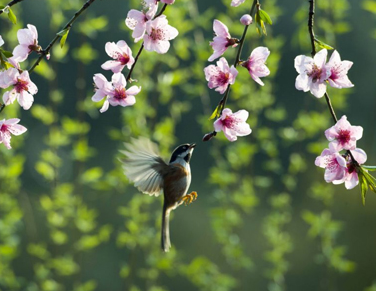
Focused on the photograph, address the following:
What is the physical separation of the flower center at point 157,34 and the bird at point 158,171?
365 millimetres

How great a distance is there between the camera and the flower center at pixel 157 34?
1.09 m

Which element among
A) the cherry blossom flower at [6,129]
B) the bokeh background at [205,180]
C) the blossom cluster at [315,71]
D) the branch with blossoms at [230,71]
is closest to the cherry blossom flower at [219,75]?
the branch with blossoms at [230,71]

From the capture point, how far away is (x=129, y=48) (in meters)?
→ 1.14

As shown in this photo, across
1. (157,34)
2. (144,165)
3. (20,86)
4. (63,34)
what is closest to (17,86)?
(20,86)

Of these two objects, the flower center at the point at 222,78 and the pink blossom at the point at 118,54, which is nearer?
the flower center at the point at 222,78

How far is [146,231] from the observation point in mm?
3004

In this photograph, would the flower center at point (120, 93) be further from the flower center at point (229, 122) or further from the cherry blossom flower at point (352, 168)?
the cherry blossom flower at point (352, 168)

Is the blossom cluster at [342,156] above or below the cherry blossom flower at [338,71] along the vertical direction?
below

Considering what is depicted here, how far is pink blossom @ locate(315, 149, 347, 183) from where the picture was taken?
1.00 m

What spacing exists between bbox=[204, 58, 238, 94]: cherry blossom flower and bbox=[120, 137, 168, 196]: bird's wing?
41cm

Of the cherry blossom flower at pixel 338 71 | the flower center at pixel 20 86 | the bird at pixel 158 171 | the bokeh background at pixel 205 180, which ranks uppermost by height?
the flower center at pixel 20 86

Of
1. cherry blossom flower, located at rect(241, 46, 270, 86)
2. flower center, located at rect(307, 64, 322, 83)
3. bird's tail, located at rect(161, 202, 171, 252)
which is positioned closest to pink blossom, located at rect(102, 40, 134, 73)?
cherry blossom flower, located at rect(241, 46, 270, 86)

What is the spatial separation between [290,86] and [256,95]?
2178 mm

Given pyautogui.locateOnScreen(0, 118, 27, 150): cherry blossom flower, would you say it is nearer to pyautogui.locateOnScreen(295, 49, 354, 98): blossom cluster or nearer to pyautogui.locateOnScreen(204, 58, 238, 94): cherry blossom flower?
pyautogui.locateOnScreen(204, 58, 238, 94): cherry blossom flower
